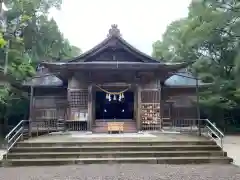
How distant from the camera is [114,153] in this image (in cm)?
845

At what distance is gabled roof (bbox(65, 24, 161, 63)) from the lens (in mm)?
14695

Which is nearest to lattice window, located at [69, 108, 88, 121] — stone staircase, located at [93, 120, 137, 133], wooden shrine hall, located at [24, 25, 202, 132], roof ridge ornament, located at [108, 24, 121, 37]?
wooden shrine hall, located at [24, 25, 202, 132]

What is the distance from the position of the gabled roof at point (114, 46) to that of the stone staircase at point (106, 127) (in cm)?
401

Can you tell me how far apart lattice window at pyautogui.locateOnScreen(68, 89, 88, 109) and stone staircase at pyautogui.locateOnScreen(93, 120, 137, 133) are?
1.42 metres

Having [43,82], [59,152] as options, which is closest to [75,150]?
[59,152]

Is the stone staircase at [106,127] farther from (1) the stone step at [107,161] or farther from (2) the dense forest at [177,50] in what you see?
(1) the stone step at [107,161]

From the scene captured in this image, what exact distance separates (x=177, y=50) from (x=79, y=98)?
15048 mm

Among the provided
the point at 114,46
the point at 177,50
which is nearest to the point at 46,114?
the point at 114,46

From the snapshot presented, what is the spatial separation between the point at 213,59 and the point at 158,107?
437 inches

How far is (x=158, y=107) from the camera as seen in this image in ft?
47.3

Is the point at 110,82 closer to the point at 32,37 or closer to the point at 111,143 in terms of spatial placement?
the point at 111,143

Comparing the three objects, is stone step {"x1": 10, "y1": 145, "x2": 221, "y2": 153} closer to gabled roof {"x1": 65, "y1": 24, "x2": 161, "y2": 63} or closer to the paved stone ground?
the paved stone ground

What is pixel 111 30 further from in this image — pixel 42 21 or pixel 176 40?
pixel 176 40

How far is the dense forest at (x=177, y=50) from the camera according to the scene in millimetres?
15234
